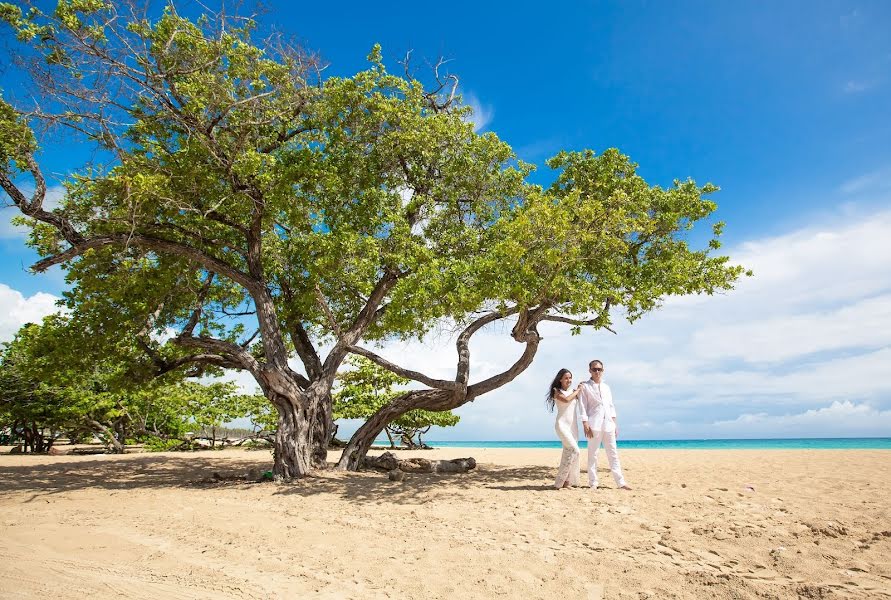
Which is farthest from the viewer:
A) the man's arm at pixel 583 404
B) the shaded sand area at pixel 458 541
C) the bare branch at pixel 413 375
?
the bare branch at pixel 413 375

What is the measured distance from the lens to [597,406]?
335 inches

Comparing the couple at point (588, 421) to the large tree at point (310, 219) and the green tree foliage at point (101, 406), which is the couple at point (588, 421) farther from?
the green tree foliage at point (101, 406)

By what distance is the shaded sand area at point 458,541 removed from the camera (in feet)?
13.8

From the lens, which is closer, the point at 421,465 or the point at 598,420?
the point at 598,420

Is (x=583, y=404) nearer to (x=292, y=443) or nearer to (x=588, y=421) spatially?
(x=588, y=421)

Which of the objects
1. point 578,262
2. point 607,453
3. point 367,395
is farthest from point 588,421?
point 367,395

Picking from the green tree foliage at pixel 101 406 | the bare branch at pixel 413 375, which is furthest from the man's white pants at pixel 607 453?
the green tree foliage at pixel 101 406

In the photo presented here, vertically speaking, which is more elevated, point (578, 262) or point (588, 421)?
point (578, 262)

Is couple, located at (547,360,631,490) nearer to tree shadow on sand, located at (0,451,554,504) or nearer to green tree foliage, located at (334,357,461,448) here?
tree shadow on sand, located at (0,451,554,504)

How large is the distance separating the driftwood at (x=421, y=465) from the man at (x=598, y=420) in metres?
4.81

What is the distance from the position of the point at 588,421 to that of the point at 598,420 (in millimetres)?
185

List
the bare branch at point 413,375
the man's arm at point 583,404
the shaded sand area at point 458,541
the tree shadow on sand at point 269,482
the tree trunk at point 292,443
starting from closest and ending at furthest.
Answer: the shaded sand area at point 458,541, the man's arm at point 583,404, the tree shadow on sand at point 269,482, the tree trunk at point 292,443, the bare branch at point 413,375

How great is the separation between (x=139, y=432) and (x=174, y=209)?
15.9 metres

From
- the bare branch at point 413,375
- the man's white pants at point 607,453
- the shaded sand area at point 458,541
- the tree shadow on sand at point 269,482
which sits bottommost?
the shaded sand area at point 458,541
